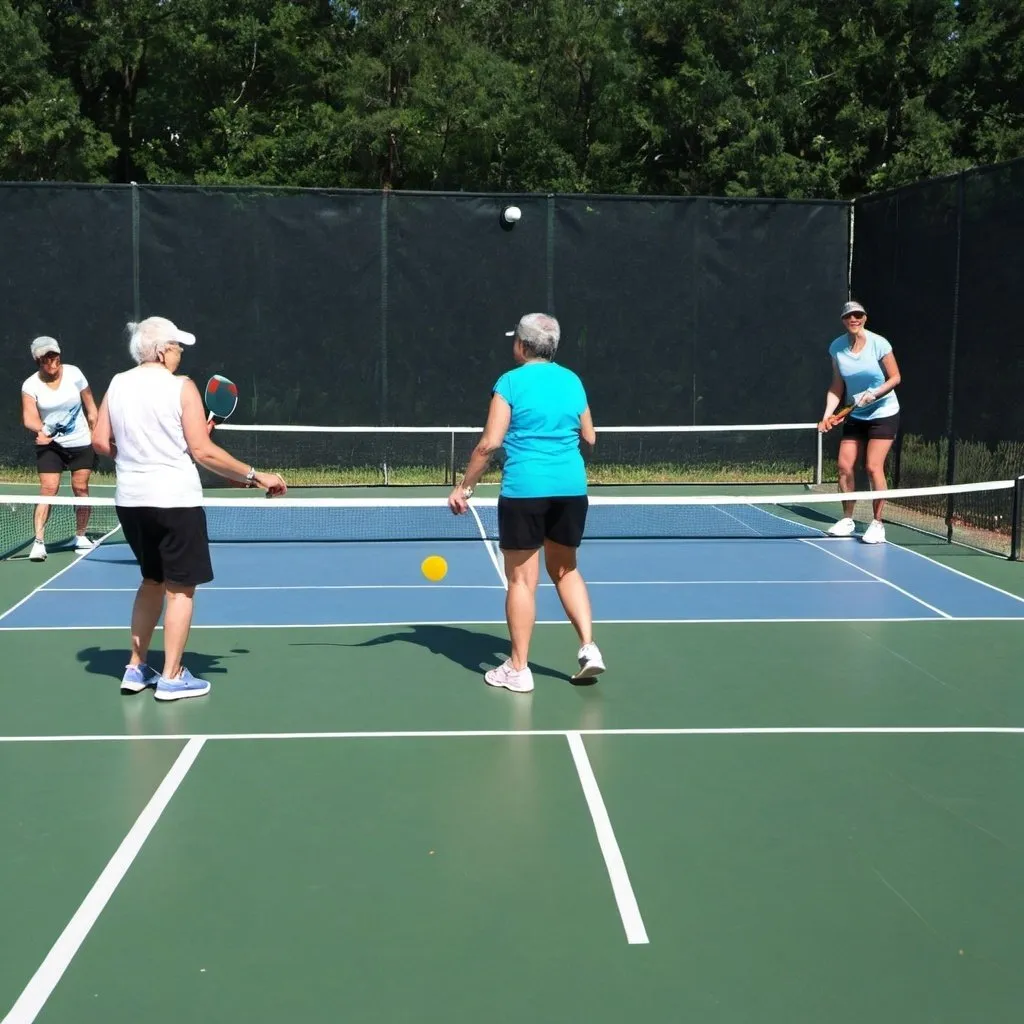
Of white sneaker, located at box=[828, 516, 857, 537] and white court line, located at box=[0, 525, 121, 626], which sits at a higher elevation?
white sneaker, located at box=[828, 516, 857, 537]

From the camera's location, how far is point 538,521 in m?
5.59

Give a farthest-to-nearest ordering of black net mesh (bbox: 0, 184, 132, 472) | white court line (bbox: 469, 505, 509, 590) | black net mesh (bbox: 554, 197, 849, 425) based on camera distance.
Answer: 1. black net mesh (bbox: 554, 197, 849, 425)
2. black net mesh (bbox: 0, 184, 132, 472)
3. white court line (bbox: 469, 505, 509, 590)

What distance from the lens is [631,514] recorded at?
11.9 m

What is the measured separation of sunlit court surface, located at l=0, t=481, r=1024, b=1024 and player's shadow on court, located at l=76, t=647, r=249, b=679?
3 cm

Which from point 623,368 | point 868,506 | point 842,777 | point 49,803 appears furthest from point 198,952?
point 623,368

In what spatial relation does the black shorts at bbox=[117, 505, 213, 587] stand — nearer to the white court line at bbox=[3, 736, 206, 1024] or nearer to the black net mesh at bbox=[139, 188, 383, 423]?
the white court line at bbox=[3, 736, 206, 1024]

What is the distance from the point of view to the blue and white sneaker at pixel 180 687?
5.66 m

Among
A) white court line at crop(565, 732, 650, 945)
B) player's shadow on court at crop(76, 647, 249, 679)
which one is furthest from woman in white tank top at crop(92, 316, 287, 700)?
white court line at crop(565, 732, 650, 945)

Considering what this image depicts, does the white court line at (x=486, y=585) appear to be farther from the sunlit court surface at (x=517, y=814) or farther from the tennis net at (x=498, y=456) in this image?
the tennis net at (x=498, y=456)

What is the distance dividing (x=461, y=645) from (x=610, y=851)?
9.24ft

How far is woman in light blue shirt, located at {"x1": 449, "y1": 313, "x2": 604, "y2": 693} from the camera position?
5.55m

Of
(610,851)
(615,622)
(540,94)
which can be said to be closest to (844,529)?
(615,622)

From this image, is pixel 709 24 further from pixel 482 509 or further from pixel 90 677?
pixel 90 677

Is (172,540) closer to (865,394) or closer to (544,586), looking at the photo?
(544,586)
